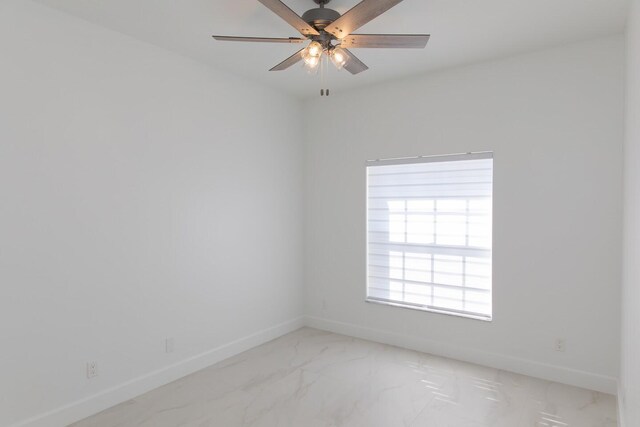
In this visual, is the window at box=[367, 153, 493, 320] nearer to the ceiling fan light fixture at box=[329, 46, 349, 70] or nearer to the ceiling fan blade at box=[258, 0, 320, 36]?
the ceiling fan light fixture at box=[329, 46, 349, 70]

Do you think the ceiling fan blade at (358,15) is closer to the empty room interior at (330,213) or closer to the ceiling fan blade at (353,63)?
the empty room interior at (330,213)

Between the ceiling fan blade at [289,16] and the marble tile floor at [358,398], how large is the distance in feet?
8.28

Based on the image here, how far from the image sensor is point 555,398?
9.78ft

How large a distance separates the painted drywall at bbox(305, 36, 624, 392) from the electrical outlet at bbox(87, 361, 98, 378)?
263cm

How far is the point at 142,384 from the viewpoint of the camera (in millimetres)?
3115

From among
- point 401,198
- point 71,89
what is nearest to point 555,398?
point 401,198

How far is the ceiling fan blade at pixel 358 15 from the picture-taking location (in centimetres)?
191

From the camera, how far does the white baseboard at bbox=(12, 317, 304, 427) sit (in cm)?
261

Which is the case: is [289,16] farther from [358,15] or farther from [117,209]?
[117,209]

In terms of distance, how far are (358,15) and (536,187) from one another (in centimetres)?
224

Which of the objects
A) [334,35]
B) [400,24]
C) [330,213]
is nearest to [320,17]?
[334,35]

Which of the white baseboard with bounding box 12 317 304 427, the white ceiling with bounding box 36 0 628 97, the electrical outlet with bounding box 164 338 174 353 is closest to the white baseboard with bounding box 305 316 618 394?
the white baseboard with bounding box 12 317 304 427

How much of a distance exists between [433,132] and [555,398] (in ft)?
8.14

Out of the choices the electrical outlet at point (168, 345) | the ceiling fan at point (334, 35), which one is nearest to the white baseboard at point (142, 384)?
the electrical outlet at point (168, 345)
